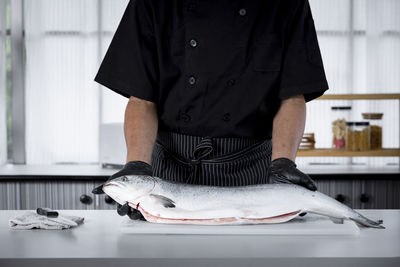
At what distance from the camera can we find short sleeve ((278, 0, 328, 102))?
177 cm

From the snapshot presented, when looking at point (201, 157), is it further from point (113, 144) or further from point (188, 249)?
point (113, 144)

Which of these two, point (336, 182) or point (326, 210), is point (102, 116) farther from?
point (326, 210)

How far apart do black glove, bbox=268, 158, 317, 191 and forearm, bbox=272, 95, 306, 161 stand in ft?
0.39

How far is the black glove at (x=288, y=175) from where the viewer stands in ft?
4.67

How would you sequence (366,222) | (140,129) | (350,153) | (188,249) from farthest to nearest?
1. (350,153)
2. (140,129)
3. (366,222)
4. (188,249)

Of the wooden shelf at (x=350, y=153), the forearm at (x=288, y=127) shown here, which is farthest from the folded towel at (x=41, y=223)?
the wooden shelf at (x=350, y=153)

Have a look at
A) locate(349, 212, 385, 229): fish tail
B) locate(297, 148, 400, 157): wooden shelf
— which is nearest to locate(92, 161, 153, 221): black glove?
locate(349, 212, 385, 229): fish tail

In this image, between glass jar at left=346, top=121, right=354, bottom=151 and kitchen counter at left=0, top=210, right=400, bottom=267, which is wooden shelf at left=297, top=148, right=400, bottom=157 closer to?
glass jar at left=346, top=121, right=354, bottom=151

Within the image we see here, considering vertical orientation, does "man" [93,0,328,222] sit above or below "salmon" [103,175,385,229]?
above

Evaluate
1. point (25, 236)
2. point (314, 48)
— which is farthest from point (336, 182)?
point (25, 236)

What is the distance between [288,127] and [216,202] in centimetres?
48

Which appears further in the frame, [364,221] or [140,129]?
[140,129]

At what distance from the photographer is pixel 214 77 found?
6.00 feet

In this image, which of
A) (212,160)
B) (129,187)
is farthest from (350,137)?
(129,187)
